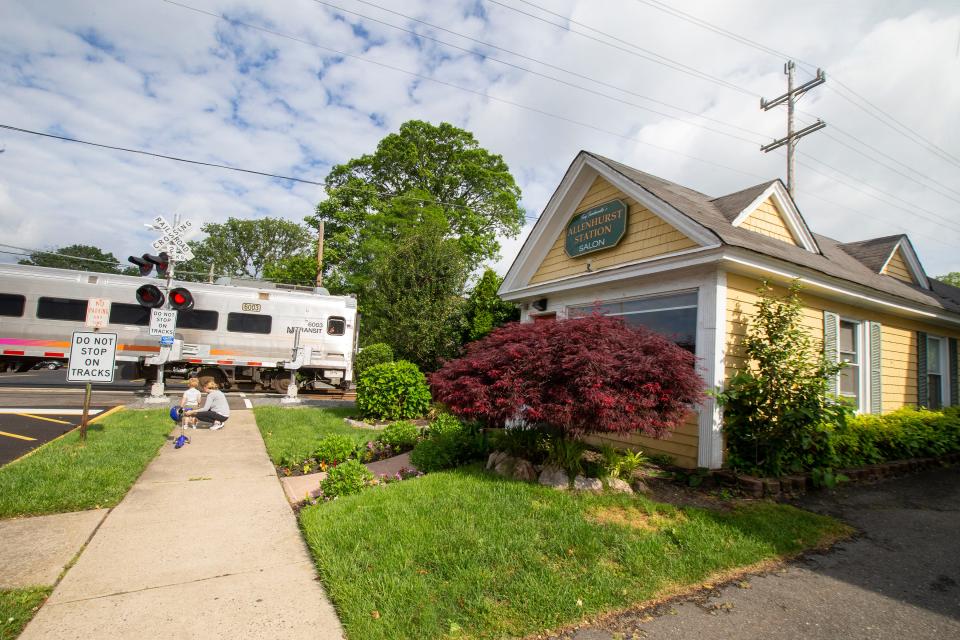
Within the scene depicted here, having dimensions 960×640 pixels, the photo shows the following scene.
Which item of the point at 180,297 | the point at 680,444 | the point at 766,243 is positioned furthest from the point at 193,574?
the point at 180,297

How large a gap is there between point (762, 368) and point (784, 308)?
858 millimetres

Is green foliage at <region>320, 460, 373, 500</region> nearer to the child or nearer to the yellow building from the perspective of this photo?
the yellow building

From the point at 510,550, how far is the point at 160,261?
36.7 ft

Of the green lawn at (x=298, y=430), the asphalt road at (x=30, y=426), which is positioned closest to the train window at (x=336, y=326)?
the green lawn at (x=298, y=430)

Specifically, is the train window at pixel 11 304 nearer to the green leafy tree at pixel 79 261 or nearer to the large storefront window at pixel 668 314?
the large storefront window at pixel 668 314

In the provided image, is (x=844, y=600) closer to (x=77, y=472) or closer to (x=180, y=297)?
(x=77, y=472)

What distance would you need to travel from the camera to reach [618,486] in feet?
16.9

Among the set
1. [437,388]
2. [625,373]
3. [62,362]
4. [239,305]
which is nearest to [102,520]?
[437,388]

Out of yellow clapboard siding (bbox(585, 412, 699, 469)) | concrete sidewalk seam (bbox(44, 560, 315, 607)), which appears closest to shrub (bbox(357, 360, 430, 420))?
yellow clapboard siding (bbox(585, 412, 699, 469))

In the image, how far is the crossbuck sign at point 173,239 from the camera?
11086mm

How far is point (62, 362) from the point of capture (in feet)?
46.2

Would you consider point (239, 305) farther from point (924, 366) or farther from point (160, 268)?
point (924, 366)

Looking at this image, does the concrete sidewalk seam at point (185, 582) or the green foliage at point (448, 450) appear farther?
the green foliage at point (448, 450)

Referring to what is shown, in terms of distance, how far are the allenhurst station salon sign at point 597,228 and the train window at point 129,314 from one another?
42.7ft
